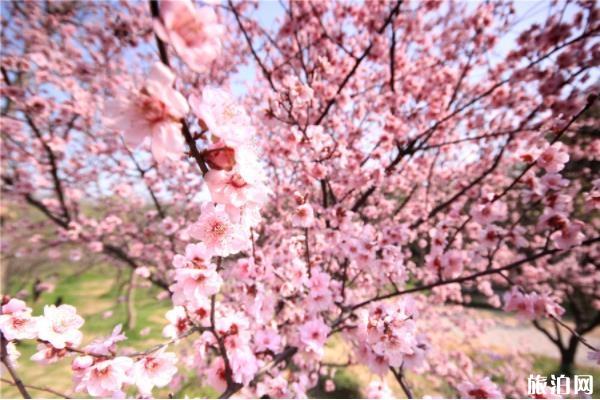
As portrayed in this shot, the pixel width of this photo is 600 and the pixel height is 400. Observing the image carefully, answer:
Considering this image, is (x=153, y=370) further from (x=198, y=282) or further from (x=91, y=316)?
(x=91, y=316)

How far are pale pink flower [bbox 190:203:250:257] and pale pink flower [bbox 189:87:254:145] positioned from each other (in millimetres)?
490

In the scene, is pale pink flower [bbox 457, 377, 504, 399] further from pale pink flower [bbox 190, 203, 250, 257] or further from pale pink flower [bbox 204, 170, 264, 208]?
A: pale pink flower [bbox 204, 170, 264, 208]

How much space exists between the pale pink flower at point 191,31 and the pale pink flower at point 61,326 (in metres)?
1.60

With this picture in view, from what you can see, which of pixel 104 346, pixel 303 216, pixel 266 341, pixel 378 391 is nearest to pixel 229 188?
pixel 104 346

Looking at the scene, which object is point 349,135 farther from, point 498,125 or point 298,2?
point 498,125

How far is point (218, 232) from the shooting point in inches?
57.2

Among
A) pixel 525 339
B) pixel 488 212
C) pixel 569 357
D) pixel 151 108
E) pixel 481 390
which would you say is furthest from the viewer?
pixel 525 339

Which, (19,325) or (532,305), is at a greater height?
(19,325)

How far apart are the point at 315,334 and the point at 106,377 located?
5.09 feet

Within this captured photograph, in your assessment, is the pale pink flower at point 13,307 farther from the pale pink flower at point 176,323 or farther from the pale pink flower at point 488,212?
the pale pink flower at point 488,212

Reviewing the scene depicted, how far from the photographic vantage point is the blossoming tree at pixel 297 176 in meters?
1.14

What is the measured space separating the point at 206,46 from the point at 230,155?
36cm

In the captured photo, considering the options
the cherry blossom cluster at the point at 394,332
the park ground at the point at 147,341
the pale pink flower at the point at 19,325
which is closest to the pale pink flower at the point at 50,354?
the pale pink flower at the point at 19,325

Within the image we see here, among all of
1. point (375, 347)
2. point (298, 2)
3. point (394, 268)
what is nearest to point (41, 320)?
point (375, 347)
